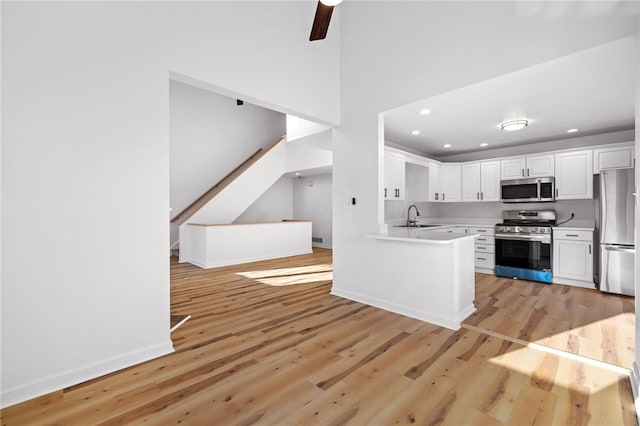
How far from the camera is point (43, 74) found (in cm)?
186

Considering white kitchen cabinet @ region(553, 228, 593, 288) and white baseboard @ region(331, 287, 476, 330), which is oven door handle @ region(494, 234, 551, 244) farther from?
white baseboard @ region(331, 287, 476, 330)

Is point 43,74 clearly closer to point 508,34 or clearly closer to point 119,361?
point 119,361

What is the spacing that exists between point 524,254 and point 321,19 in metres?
4.77

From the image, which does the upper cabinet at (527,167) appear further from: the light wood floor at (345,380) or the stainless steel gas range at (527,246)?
the light wood floor at (345,380)

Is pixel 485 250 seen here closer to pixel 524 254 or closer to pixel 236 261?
pixel 524 254

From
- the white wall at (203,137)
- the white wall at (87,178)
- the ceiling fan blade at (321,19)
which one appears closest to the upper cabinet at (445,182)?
the ceiling fan blade at (321,19)

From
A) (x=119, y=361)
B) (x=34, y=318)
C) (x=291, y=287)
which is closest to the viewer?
(x=34, y=318)

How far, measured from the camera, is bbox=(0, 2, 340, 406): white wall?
1774 mm

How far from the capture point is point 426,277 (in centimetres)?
305

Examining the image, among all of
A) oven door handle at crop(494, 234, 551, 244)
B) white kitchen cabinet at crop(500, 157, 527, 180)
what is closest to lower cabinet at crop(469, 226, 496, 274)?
oven door handle at crop(494, 234, 551, 244)

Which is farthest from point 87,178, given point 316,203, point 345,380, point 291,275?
point 316,203

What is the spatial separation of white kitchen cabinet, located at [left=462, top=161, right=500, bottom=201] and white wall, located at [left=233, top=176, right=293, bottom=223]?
19.9ft

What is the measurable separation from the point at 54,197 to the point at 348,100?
318 centimetres

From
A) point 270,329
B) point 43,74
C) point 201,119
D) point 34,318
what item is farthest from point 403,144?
point 201,119
